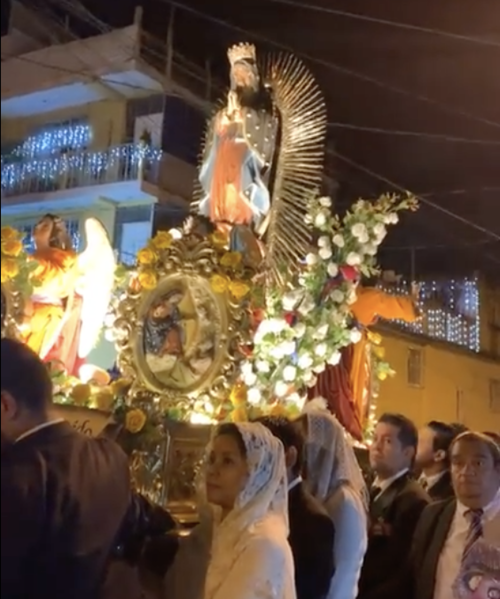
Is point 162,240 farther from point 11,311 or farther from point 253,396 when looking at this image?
point 11,311

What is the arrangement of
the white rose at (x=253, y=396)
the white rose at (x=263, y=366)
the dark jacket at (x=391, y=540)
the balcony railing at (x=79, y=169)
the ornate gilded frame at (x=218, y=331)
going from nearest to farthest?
the balcony railing at (x=79, y=169), the dark jacket at (x=391, y=540), the ornate gilded frame at (x=218, y=331), the white rose at (x=253, y=396), the white rose at (x=263, y=366)

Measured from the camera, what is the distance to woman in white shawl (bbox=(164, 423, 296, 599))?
2143mm

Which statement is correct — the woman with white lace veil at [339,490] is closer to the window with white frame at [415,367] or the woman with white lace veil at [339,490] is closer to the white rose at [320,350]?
the white rose at [320,350]

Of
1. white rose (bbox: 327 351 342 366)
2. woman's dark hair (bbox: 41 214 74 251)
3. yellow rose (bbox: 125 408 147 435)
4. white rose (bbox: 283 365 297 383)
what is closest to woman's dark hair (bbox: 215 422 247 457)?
yellow rose (bbox: 125 408 147 435)

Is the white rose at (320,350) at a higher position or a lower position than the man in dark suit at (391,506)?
higher

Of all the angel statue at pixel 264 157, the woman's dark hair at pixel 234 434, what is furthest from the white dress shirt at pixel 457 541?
the angel statue at pixel 264 157

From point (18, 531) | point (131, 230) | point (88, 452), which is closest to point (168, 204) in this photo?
point (131, 230)

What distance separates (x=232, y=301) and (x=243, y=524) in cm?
197

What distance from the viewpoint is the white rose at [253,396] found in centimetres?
427

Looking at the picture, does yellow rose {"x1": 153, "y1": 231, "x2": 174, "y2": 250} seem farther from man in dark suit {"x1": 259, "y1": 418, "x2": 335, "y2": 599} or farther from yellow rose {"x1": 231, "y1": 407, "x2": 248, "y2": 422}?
man in dark suit {"x1": 259, "y1": 418, "x2": 335, "y2": 599}

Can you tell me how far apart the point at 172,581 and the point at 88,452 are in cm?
102

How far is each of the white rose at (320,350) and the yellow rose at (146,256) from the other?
1114 mm

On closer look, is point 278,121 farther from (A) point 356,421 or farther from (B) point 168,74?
(A) point 356,421

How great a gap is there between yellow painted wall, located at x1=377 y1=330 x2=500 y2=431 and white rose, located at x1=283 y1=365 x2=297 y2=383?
0.93 metres
